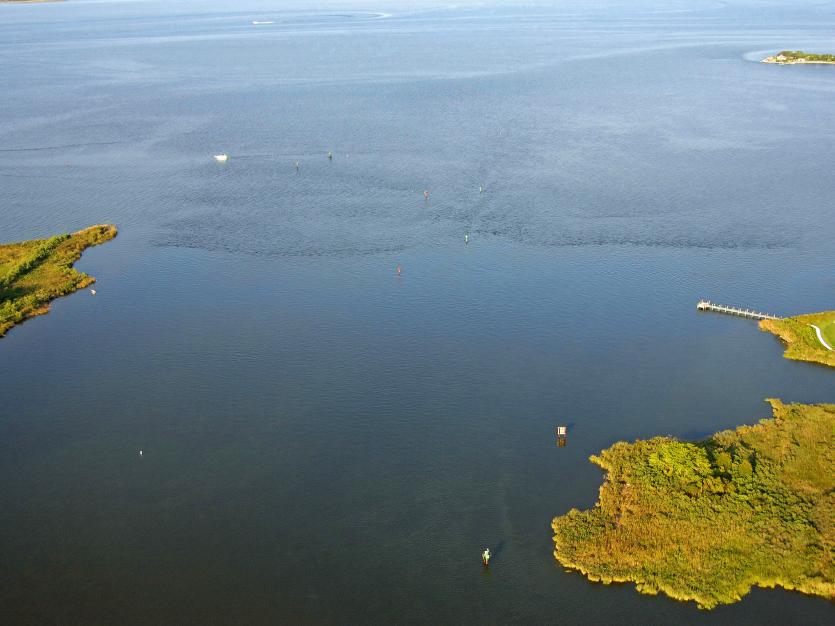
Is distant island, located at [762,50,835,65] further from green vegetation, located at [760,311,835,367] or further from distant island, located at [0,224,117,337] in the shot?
distant island, located at [0,224,117,337]

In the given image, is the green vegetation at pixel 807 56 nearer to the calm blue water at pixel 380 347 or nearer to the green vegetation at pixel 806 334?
the calm blue water at pixel 380 347

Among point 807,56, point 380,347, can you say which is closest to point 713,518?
point 380,347

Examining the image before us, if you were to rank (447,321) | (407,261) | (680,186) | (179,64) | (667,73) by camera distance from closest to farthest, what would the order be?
(447,321) → (407,261) → (680,186) → (667,73) → (179,64)

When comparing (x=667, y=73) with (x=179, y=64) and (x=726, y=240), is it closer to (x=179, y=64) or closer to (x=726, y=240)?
(x=726, y=240)

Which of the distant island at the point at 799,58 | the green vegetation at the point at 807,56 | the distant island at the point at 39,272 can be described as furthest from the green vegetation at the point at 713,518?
the green vegetation at the point at 807,56

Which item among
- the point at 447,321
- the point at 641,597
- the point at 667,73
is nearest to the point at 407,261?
the point at 447,321

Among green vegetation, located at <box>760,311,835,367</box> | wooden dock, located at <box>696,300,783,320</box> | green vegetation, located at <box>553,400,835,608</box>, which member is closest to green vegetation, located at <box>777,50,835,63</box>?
green vegetation, located at <box>760,311,835,367</box>

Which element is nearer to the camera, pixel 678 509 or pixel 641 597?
pixel 641 597
